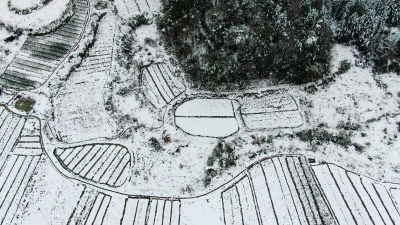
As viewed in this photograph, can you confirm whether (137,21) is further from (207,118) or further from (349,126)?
(349,126)

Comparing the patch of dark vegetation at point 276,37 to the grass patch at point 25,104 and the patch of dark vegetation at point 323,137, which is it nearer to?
the patch of dark vegetation at point 323,137

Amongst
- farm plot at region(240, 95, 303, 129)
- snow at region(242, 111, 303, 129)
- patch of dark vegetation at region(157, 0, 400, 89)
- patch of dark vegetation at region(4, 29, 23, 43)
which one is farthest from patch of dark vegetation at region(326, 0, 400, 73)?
patch of dark vegetation at region(4, 29, 23, 43)

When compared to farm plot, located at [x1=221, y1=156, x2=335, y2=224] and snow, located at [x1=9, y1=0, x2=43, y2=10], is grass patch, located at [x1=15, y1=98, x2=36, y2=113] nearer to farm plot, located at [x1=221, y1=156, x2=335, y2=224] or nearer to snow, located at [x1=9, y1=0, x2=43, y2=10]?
snow, located at [x1=9, y1=0, x2=43, y2=10]

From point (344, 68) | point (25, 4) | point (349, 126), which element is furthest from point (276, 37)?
point (25, 4)

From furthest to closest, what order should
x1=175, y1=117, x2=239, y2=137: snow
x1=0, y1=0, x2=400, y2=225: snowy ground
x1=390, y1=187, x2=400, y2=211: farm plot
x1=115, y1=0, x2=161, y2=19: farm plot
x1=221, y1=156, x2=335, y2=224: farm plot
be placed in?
x1=115, y1=0, x2=161, y2=19: farm plot, x1=175, y1=117, x2=239, y2=137: snow, x1=0, y1=0, x2=400, y2=225: snowy ground, x1=390, y1=187, x2=400, y2=211: farm plot, x1=221, y1=156, x2=335, y2=224: farm plot

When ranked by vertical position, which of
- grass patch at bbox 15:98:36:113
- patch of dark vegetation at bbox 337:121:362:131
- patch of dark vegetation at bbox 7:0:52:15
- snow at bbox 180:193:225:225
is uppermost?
patch of dark vegetation at bbox 7:0:52:15

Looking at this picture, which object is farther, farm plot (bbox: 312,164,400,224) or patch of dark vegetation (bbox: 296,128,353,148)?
patch of dark vegetation (bbox: 296,128,353,148)
